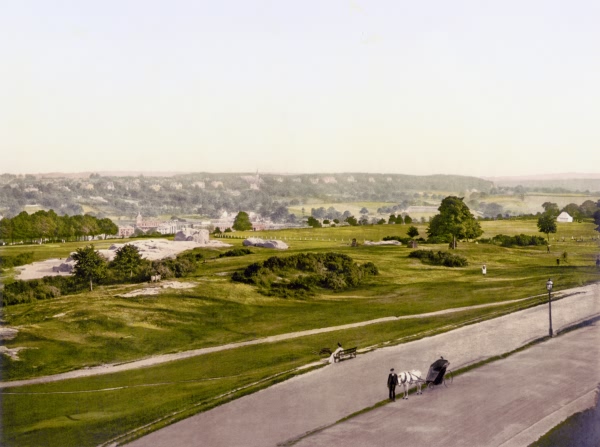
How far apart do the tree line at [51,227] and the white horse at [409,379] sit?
200 inches

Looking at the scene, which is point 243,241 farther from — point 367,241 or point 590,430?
point 590,430

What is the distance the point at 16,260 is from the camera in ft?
37.4

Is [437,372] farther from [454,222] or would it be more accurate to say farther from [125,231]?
[125,231]

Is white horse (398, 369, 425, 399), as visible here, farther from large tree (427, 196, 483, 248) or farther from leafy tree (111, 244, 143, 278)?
leafy tree (111, 244, 143, 278)

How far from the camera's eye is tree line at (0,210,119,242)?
37.3 feet

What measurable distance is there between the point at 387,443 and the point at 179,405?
3011 millimetres

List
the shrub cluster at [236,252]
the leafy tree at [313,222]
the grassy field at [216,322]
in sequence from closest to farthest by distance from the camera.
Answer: the grassy field at [216,322] → the shrub cluster at [236,252] → the leafy tree at [313,222]

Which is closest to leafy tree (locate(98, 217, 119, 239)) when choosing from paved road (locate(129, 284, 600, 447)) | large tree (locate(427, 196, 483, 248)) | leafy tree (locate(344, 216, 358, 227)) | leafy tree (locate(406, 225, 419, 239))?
paved road (locate(129, 284, 600, 447))

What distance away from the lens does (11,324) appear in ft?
35.8

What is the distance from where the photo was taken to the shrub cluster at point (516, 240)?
44.6ft

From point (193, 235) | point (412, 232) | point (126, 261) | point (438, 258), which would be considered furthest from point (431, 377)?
point (126, 261)

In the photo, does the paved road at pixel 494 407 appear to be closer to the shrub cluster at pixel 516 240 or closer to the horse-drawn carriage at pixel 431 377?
the horse-drawn carriage at pixel 431 377

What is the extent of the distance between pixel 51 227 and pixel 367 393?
5.51 metres

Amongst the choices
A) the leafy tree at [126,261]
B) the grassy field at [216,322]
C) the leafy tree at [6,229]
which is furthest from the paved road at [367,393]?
the leafy tree at [6,229]
